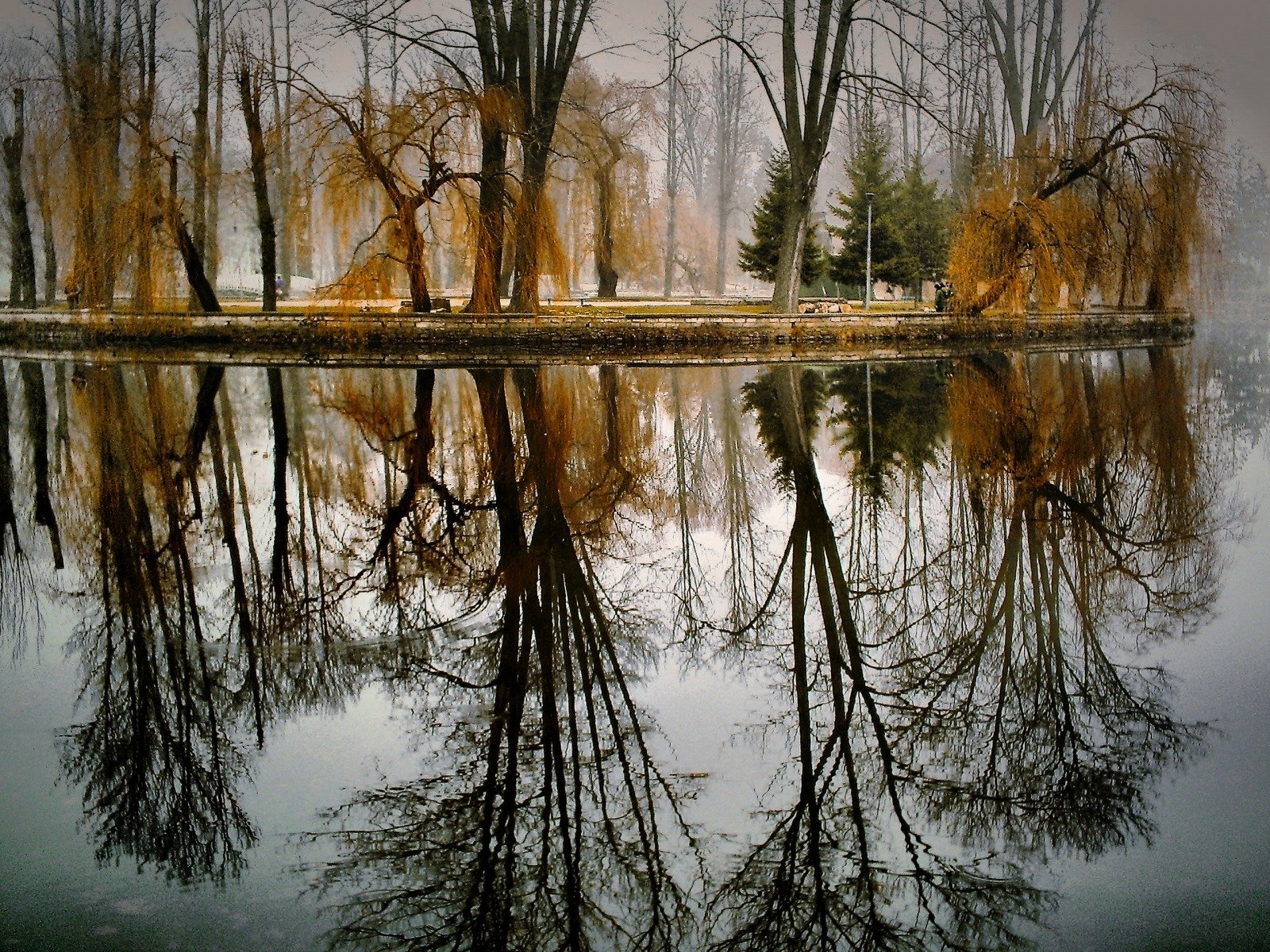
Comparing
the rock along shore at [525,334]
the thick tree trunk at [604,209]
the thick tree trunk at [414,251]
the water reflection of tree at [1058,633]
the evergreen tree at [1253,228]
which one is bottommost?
the water reflection of tree at [1058,633]

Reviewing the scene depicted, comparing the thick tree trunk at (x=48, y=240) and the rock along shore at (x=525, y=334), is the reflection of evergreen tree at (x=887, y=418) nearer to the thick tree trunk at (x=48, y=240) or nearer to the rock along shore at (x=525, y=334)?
the rock along shore at (x=525, y=334)

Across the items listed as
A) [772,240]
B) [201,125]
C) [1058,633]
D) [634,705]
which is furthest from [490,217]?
[634,705]

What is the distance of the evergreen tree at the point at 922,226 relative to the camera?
31.5 m

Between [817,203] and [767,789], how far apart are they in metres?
72.9

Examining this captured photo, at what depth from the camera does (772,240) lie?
29.5m

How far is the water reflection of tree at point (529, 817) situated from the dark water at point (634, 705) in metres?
0.01

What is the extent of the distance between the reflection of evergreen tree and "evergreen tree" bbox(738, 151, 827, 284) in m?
11.5

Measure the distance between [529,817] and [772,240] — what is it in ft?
90.1

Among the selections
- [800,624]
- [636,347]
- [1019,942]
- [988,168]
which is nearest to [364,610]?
[800,624]

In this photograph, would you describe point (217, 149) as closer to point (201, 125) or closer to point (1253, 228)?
point (201, 125)

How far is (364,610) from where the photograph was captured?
5.36 m

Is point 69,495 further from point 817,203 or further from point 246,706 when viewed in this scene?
point 817,203

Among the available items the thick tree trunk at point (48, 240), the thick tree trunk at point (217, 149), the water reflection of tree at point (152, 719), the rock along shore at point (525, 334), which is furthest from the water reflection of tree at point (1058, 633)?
the thick tree trunk at point (217, 149)

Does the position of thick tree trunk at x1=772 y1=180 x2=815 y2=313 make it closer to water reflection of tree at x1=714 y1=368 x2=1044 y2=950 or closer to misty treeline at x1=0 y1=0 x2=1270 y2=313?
misty treeline at x1=0 y1=0 x2=1270 y2=313
